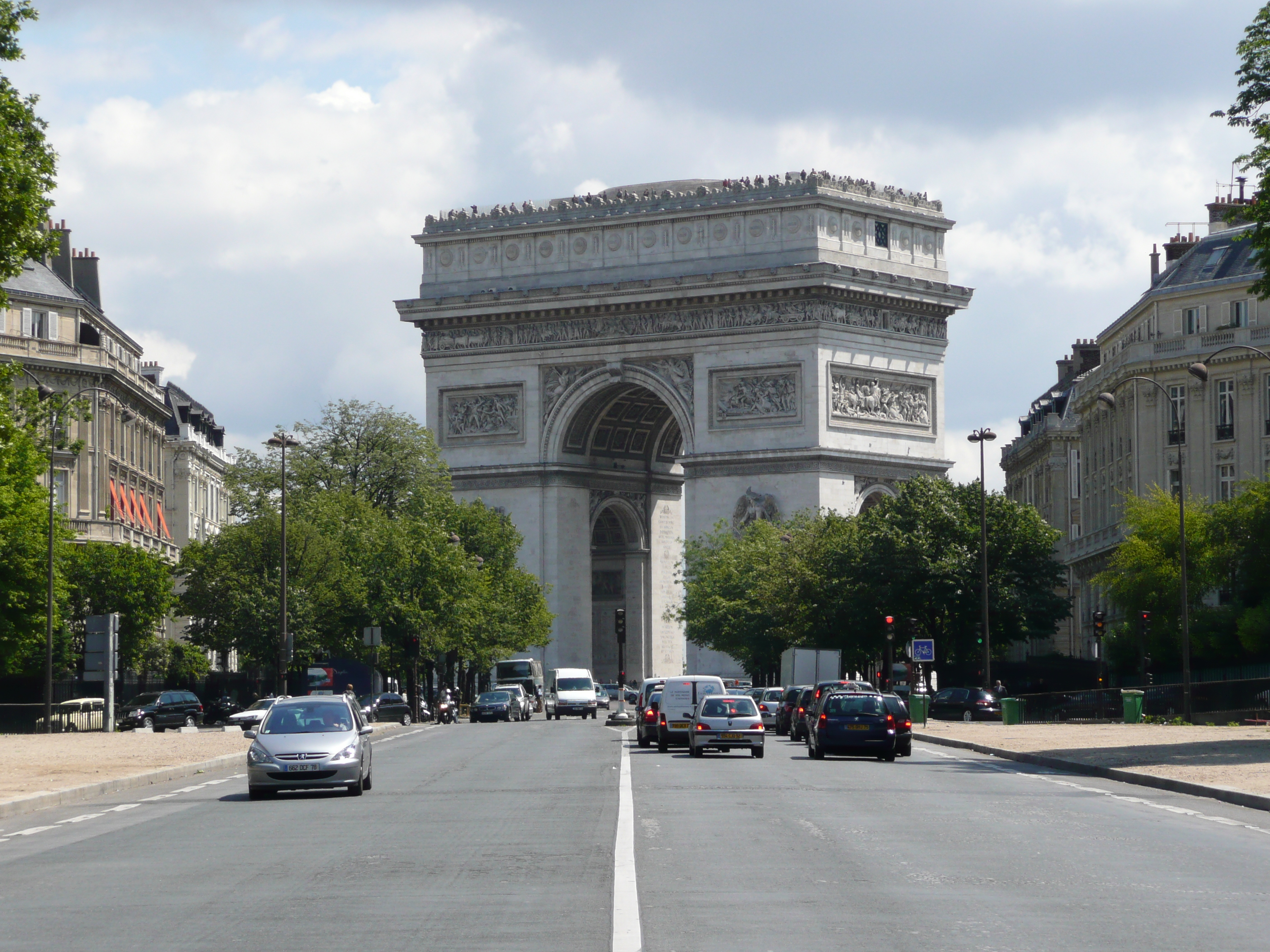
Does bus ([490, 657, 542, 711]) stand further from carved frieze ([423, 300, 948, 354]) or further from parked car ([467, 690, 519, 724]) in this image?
parked car ([467, 690, 519, 724])

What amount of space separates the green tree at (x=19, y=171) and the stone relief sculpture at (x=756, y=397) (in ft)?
221

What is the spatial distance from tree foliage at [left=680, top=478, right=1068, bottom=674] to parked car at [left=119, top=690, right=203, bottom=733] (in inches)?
966

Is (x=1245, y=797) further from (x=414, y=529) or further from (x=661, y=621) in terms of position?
(x=661, y=621)

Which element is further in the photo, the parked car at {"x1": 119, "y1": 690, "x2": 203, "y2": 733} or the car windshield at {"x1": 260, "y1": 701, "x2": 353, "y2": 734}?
the parked car at {"x1": 119, "y1": 690, "x2": 203, "y2": 733}

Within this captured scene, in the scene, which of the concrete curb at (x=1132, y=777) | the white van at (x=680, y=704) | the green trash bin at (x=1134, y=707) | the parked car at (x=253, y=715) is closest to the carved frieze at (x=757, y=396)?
the parked car at (x=253, y=715)

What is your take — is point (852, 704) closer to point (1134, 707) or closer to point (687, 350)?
point (1134, 707)

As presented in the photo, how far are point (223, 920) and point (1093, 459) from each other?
94.2 metres

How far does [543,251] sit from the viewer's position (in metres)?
110

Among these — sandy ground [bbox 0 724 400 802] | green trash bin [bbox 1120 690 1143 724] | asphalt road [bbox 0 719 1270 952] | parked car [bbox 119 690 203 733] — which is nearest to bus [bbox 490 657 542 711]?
parked car [bbox 119 690 203 733]

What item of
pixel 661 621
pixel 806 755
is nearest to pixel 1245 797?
pixel 806 755

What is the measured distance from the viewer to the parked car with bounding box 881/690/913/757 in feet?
139

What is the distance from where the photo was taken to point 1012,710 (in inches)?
2601

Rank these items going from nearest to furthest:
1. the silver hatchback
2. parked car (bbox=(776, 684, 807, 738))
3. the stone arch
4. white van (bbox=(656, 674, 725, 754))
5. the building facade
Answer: the silver hatchback < white van (bbox=(656, 674, 725, 754)) < parked car (bbox=(776, 684, 807, 738)) < the building facade < the stone arch

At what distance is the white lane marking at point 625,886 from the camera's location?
1331 centimetres
